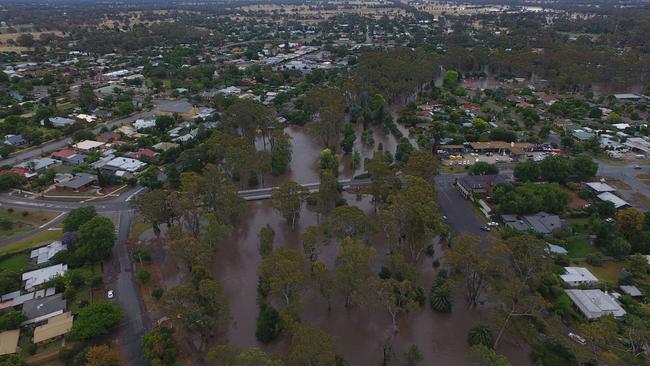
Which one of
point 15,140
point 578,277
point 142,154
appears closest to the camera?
point 578,277

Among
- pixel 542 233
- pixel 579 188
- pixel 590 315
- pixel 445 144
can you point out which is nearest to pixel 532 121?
pixel 445 144

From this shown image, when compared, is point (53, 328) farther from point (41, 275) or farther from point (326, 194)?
point (326, 194)

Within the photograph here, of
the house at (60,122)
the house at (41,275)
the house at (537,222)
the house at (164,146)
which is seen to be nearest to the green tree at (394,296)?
the house at (537,222)

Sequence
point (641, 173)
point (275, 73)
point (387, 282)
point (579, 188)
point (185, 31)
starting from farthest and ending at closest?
point (185, 31)
point (275, 73)
point (641, 173)
point (579, 188)
point (387, 282)

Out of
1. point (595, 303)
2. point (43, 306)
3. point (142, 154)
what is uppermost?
point (142, 154)

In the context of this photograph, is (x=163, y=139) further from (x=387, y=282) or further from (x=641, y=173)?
(x=641, y=173)

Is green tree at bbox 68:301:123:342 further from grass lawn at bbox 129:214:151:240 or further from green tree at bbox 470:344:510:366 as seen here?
green tree at bbox 470:344:510:366

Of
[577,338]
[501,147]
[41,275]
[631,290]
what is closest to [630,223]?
[631,290]
